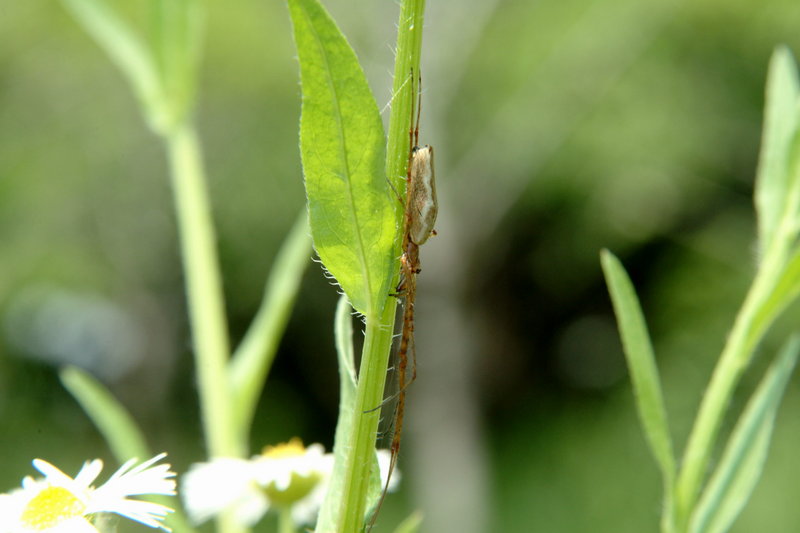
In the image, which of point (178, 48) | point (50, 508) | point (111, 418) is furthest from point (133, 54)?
point (50, 508)

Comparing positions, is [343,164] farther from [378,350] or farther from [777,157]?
[777,157]

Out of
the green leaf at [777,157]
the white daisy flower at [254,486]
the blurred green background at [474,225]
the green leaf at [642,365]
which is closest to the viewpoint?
the green leaf at [642,365]

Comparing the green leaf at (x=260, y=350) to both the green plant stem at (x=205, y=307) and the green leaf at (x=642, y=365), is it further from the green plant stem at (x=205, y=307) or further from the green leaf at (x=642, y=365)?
the green leaf at (x=642, y=365)

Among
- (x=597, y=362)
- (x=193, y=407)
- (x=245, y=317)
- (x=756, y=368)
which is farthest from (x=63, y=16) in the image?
(x=756, y=368)

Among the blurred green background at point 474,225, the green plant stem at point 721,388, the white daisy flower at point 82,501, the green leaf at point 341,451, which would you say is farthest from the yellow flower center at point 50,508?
the blurred green background at point 474,225

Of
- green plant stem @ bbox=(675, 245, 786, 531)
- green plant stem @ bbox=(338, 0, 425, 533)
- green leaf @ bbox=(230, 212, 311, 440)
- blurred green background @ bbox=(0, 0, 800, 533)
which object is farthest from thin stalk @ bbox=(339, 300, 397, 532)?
blurred green background @ bbox=(0, 0, 800, 533)

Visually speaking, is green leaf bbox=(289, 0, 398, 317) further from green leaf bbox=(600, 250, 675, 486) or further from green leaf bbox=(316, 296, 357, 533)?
green leaf bbox=(600, 250, 675, 486)

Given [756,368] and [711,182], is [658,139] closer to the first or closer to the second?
[711,182]
